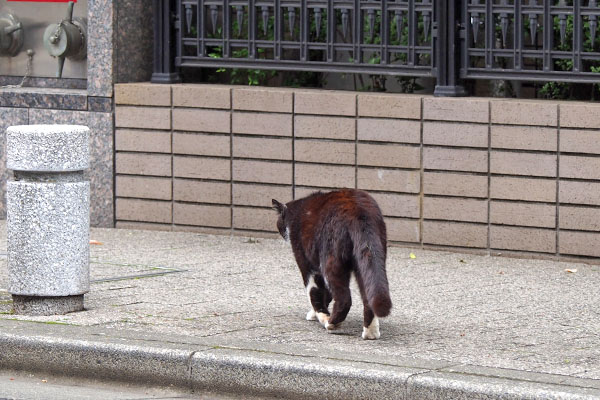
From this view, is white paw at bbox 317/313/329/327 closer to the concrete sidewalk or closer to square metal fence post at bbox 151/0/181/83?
the concrete sidewalk

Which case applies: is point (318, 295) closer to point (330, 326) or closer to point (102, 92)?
point (330, 326)

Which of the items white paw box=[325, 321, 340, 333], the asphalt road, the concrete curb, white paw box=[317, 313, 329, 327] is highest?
→ white paw box=[317, 313, 329, 327]

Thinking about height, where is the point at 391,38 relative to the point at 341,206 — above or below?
above

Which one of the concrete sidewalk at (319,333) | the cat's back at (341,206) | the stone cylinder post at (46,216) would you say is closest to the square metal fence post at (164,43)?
the concrete sidewalk at (319,333)

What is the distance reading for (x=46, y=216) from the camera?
294 inches

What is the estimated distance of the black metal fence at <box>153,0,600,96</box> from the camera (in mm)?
9891

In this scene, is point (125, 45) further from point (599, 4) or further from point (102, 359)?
point (102, 359)

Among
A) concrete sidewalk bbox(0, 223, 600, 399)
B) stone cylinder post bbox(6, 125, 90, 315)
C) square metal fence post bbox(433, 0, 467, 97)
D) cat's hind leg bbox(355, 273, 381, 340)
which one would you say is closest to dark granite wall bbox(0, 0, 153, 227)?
concrete sidewalk bbox(0, 223, 600, 399)

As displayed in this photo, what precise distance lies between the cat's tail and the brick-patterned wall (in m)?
3.20

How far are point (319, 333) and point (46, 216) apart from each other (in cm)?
177

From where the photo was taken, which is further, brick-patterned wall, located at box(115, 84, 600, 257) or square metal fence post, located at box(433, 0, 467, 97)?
square metal fence post, located at box(433, 0, 467, 97)

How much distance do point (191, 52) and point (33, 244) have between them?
4.35m

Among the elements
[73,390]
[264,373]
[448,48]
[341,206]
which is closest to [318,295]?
[341,206]

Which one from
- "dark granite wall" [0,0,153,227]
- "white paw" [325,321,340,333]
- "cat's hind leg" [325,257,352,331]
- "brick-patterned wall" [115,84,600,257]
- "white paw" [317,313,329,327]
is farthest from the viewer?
"dark granite wall" [0,0,153,227]
